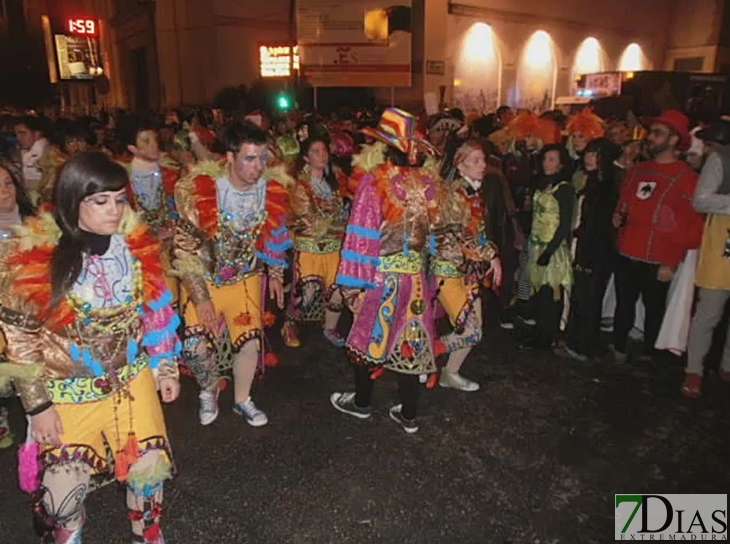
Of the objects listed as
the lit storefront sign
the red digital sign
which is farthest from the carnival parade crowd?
the red digital sign

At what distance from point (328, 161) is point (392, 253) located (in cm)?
202

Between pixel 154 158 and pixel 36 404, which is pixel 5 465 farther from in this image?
pixel 154 158

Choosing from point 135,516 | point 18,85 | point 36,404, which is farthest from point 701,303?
point 18,85

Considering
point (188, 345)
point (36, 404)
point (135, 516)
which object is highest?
point (36, 404)

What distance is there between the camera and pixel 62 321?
2402mm

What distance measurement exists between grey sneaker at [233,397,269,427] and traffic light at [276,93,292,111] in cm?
1225

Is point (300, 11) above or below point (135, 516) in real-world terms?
above

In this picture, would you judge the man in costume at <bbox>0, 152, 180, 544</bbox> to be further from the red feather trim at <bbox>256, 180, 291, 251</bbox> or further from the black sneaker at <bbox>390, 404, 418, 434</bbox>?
the black sneaker at <bbox>390, 404, 418, 434</bbox>

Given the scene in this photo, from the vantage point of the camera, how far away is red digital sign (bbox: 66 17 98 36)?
24.6 metres

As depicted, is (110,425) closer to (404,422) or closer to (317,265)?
(404,422)

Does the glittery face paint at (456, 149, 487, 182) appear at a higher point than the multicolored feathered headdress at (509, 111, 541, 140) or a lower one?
lower

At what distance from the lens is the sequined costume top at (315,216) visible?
545cm

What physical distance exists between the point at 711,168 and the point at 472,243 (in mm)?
1792

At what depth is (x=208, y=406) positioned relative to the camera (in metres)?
4.34
